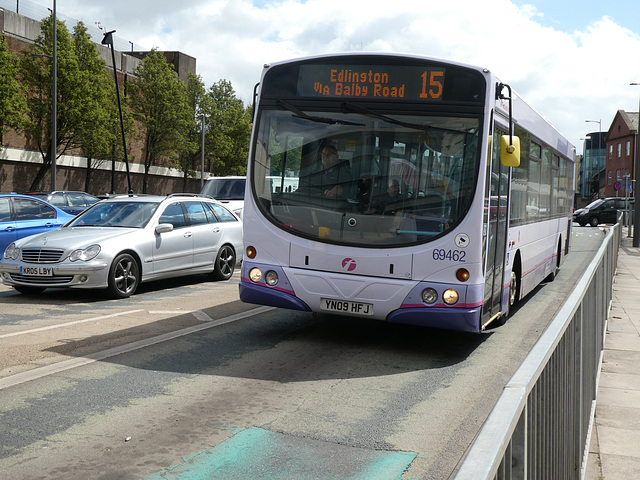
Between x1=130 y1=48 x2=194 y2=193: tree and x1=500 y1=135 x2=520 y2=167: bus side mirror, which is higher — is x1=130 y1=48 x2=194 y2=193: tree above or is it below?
above

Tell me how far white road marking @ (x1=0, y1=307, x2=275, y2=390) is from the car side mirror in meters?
2.87

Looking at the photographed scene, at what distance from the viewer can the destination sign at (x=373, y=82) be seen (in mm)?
7488

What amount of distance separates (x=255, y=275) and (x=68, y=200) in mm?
20335

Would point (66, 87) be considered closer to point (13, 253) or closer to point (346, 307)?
point (13, 253)

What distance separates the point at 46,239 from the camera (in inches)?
432

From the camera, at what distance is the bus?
724 cm

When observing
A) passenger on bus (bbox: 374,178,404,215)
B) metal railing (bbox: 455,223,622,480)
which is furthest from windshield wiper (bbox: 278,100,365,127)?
metal railing (bbox: 455,223,622,480)

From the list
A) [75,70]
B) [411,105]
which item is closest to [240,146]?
[75,70]

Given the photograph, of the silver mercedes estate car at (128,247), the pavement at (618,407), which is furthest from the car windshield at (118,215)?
the pavement at (618,407)

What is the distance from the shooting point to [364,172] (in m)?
7.55

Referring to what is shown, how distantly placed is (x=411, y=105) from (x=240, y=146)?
55.9 m

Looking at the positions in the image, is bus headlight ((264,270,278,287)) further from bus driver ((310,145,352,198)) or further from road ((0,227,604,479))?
bus driver ((310,145,352,198))

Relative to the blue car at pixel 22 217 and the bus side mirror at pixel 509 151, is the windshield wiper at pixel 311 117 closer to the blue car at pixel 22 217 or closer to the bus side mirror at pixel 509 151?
the bus side mirror at pixel 509 151

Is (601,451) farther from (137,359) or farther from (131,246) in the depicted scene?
(131,246)
